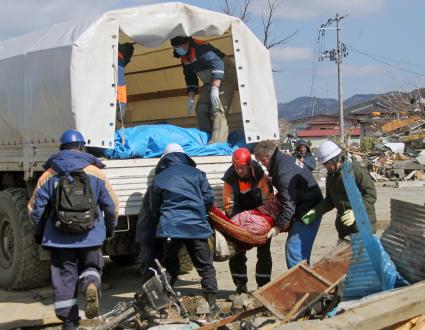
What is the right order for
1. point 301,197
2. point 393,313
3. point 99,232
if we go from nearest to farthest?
point 393,313
point 99,232
point 301,197

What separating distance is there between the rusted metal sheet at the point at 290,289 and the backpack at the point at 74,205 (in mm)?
1538

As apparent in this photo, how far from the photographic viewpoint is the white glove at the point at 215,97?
7.79 m

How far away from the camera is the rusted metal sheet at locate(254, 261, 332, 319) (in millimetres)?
5246

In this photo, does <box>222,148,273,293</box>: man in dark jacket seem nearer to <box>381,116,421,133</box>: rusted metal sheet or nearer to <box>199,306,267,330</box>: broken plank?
<box>199,306,267,330</box>: broken plank

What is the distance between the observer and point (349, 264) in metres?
5.36

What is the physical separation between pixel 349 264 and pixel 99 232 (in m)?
2.13

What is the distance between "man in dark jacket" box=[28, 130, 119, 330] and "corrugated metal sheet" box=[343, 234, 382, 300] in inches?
82.3

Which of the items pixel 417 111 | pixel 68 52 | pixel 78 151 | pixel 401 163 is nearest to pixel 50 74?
pixel 68 52

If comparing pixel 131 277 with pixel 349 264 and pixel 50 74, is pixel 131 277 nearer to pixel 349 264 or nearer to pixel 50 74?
pixel 50 74

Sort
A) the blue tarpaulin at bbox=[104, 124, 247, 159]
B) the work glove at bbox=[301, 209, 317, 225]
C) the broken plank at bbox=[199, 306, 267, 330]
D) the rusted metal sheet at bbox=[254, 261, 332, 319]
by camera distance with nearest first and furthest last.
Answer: the broken plank at bbox=[199, 306, 267, 330]
the rusted metal sheet at bbox=[254, 261, 332, 319]
the work glove at bbox=[301, 209, 317, 225]
the blue tarpaulin at bbox=[104, 124, 247, 159]

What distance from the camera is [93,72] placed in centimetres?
671

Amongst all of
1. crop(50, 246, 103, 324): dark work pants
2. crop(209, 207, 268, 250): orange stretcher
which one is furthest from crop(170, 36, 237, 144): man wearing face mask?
crop(50, 246, 103, 324): dark work pants

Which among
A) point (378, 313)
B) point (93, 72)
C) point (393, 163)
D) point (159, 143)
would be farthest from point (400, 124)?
point (378, 313)

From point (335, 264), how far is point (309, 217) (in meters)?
0.95
